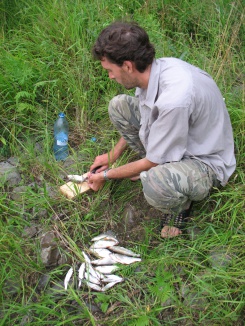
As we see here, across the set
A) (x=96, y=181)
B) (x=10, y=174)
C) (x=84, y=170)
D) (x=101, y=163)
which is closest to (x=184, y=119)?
(x=96, y=181)

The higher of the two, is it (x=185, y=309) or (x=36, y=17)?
(x=36, y=17)

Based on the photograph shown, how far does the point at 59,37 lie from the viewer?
416 cm

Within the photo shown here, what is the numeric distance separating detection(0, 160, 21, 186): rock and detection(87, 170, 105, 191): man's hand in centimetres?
69

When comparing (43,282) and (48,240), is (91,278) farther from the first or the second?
(48,240)

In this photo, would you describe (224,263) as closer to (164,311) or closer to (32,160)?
(164,311)

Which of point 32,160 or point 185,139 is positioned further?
point 32,160

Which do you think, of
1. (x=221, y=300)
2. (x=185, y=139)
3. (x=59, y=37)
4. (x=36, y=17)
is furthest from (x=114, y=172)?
(x=36, y=17)

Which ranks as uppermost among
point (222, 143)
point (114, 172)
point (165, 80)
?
point (165, 80)

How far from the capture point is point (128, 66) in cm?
257

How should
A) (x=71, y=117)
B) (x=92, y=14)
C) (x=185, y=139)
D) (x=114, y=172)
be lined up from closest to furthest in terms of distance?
(x=185, y=139)
(x=114, y=172)
(x=71, y=117)
(x=92, y=14)

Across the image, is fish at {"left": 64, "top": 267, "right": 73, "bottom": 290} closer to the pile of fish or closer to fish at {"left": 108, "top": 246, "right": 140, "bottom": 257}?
the pile of fish

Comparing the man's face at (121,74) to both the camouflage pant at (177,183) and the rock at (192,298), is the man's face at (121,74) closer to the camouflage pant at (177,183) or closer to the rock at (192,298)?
the camouflage pant at (177,183)

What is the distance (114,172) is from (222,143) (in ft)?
2.68

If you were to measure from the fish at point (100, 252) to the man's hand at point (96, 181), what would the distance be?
535 millimetres
